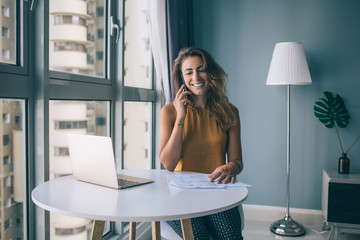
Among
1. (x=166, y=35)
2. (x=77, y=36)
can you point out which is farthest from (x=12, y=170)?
(x=166, y=35)

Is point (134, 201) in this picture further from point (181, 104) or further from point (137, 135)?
point (137, 135)

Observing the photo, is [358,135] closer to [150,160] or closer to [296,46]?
[296,46]

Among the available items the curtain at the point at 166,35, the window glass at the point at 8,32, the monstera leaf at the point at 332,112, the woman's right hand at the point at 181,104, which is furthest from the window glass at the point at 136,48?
the monstera leaf at the point at 332,112

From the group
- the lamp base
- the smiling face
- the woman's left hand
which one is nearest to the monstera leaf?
the lamp base

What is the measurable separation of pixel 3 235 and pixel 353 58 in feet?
9.67

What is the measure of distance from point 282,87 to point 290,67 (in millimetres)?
429

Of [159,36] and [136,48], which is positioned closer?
[159,36]

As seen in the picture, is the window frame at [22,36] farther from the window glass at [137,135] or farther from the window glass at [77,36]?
the window glass at [137,135]

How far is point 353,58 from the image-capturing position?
293 centimetres

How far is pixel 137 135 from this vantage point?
104 inches

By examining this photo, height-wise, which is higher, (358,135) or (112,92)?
(112,92)

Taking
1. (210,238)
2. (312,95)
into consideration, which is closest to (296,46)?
(312,95)

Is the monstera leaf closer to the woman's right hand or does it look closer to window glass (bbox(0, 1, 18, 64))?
the woman's right hand

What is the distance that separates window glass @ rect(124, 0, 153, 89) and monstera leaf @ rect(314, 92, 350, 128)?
4.93ft
